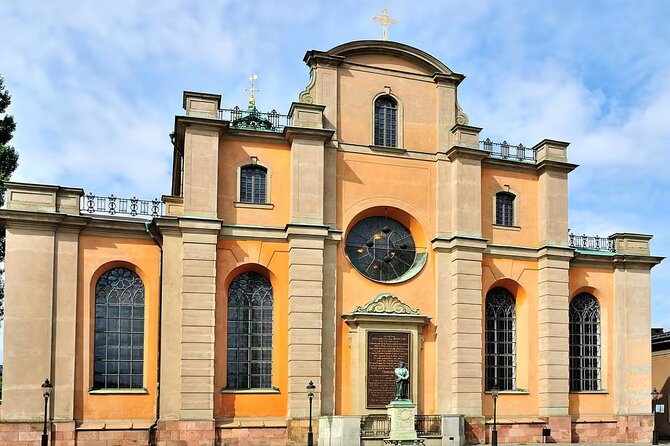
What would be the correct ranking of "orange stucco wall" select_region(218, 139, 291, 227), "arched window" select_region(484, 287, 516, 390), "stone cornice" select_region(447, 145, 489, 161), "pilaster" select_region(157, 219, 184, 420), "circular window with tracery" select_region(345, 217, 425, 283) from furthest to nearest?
"arched window" select_region(484, 287, 516, 390)
"stone cornice" select_region(447, 145, 489, 161)
"circular window with tracery" select_region(345, 217, 425, 283)
"orange stucco wall" select_region(218, 139, 291, 227)
"pilaster" select_region(157, 219, 184, 420)

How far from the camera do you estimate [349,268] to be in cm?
2991

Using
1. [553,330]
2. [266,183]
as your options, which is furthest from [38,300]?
[553,330]

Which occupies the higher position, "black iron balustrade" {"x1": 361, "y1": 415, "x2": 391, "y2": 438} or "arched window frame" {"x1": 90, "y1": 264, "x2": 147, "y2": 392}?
"arched window frame" {"x1": 90, "y1": 264, "x2": 147, "y2": 392}

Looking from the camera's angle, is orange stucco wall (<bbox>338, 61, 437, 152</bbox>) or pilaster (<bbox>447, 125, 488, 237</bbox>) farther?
pilaster (<bbox>447, 125, 488, 237</bbox>)

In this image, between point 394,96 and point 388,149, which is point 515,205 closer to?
point 388,149

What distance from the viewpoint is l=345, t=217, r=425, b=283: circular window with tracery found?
100 ft

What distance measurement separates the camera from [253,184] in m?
29.4

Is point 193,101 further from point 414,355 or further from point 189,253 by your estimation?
point 414,355

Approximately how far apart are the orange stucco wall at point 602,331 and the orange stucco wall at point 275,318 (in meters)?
12.6

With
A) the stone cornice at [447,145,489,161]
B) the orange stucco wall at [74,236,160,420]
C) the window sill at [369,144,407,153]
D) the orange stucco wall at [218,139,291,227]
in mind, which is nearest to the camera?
the orange stucco wall at [74,236,160,420]

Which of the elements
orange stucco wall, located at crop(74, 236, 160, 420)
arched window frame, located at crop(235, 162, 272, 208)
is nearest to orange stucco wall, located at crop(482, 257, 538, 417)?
arched window frame, located at crop(235, 162, 272, 208)

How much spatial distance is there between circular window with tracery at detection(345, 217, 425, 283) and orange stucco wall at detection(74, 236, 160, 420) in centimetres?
773

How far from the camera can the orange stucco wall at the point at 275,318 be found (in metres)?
27.8

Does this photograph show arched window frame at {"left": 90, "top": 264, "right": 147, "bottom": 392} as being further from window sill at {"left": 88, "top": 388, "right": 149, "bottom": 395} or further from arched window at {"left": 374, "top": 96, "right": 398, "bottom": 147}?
arched window at {"left": 374, "top": 96, "right": 398, "bottom": 147}
